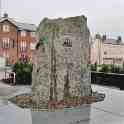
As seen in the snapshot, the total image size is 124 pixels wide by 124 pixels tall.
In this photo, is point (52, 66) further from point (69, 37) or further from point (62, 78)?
point (69, 37)

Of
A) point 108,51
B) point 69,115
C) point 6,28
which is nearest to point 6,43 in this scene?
point 6,28

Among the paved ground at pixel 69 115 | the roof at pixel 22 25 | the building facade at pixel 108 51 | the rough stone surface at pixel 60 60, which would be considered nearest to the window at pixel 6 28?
the roof at pixel 22 25

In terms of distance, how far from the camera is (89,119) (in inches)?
217

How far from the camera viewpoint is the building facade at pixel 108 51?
5358cm

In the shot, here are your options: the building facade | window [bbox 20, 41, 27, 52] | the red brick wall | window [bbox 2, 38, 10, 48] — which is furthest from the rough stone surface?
the building facade

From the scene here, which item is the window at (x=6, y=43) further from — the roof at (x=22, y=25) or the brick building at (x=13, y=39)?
the roof at (x=22, y=25)

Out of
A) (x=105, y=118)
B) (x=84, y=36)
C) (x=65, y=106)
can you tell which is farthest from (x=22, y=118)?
(x=84, y=36)

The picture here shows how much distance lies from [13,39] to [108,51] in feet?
80.8

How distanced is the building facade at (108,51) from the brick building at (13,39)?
16.4 metres

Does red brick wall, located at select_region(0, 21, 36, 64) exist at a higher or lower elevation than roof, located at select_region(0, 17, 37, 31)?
lower

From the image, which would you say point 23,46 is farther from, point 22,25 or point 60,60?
point 60,60

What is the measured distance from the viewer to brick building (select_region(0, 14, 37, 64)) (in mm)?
44375

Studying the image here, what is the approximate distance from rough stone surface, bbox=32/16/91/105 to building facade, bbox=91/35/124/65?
1792 inches

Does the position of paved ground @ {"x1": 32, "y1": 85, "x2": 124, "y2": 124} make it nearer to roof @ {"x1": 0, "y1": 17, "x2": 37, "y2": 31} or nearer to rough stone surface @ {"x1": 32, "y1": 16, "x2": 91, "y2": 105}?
rough stone surface @ {"x1": 32, "y1": 16, "x2": 91, "y2": 105}
